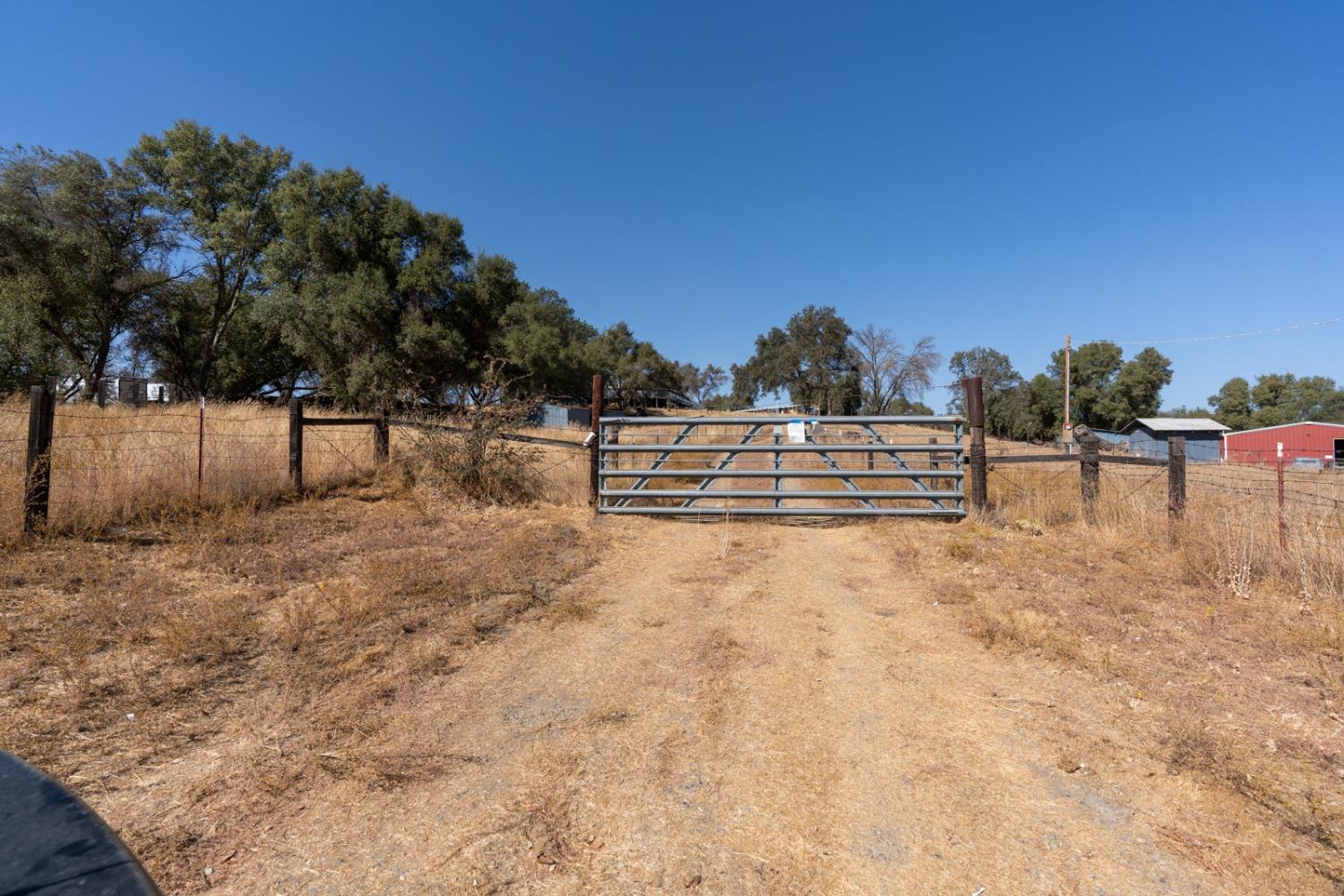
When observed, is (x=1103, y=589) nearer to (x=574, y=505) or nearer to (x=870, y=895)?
(x=870, y=895)

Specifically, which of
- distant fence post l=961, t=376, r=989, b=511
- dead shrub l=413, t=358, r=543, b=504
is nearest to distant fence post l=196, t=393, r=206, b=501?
dead shrub l=413, t=358, r=543, b=504

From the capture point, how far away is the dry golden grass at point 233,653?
8.41 feet

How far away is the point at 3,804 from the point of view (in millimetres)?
900

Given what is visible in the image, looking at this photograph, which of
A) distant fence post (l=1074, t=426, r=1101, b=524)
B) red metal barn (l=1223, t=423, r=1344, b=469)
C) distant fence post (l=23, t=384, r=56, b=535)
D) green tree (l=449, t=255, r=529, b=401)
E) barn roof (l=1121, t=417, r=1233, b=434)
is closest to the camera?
distant fence post (l=23, t=384, r=56, b=535)

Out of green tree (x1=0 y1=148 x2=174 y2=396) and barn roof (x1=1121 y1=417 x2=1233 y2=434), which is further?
barn roof (x1=1121 y1=417 x2=1233 y2=434)

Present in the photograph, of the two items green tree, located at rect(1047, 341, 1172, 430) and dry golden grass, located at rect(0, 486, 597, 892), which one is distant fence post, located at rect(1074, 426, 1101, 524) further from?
green tree, located at rect(1047, 341, 1172, 430)

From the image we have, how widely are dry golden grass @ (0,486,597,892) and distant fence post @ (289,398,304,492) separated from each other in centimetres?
177

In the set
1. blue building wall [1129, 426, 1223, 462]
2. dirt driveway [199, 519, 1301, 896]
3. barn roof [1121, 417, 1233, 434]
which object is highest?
barn roof [1121, 417, 1233, 434]

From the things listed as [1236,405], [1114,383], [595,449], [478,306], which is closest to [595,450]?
[595,449]

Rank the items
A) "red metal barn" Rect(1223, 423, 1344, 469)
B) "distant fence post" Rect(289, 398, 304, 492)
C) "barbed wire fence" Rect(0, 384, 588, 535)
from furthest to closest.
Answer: "red metal barn" Rect(1223, 423, 1344, 469) < "distant fence post" Rect(289, 398, 304, 492) < "barbed wire fence" Rect(0, 384, 588, 535)

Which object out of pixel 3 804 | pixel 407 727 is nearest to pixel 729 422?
pixel 407 727

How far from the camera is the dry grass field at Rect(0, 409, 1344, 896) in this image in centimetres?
221

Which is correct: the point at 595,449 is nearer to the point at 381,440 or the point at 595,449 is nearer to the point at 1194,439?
the point at 381,440

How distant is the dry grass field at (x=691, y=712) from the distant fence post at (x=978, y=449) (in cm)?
227
